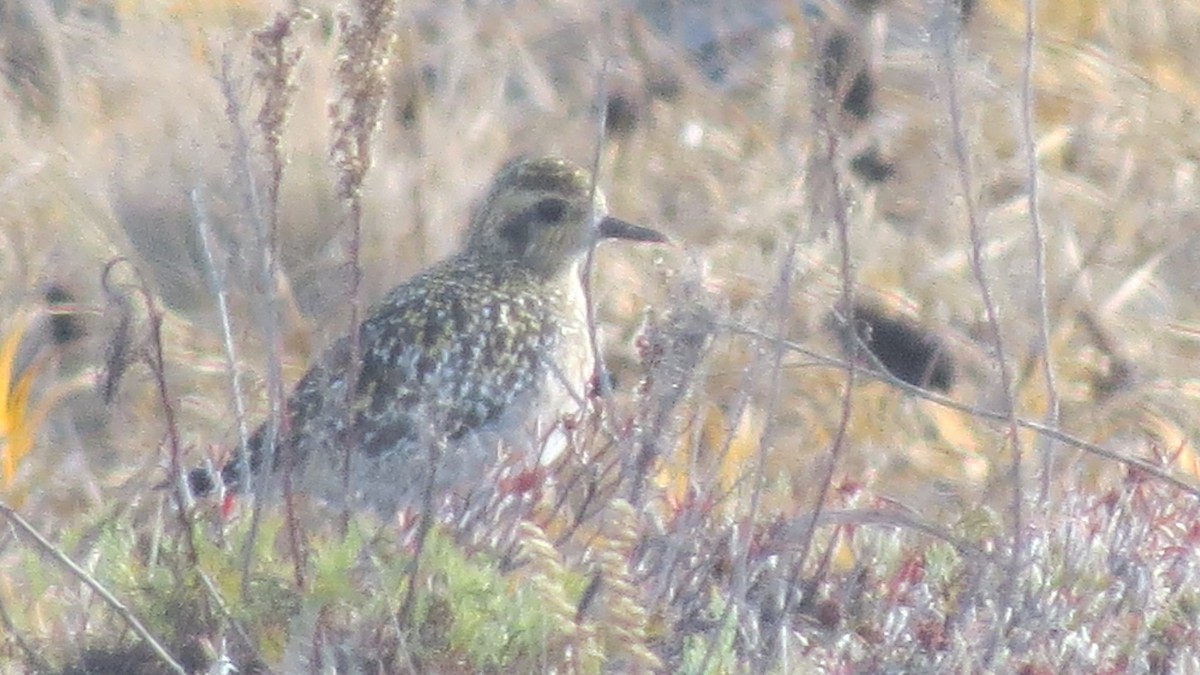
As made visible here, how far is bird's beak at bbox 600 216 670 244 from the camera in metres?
7.44

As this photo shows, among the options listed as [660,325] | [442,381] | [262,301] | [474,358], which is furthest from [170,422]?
[474,358]

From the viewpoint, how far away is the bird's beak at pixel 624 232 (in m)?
7.44

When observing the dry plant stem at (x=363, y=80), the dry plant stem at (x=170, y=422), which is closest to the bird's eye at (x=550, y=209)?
the dry plant stem at (x=170, y=422)

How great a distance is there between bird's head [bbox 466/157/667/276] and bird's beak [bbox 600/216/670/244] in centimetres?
11

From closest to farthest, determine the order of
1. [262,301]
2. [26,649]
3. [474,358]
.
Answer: [262,301]
[26,649]
[474,358]

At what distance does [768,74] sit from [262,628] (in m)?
7.35

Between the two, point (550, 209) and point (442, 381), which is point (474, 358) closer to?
point (442, 381)

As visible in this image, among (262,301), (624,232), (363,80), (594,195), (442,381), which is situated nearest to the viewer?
(363,80)

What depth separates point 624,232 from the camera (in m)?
7.49

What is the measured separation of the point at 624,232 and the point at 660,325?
2.86m

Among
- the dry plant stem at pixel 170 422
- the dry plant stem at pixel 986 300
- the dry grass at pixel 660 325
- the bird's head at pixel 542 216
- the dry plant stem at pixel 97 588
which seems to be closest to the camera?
the dry plant stem at pixel 97 588

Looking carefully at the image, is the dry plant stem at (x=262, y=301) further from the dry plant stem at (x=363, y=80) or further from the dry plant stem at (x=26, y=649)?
the dry plant stem at (x=26, y=649)

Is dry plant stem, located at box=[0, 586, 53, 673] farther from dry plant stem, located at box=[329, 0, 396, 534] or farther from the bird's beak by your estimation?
the bird's beak

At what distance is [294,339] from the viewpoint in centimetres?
913
